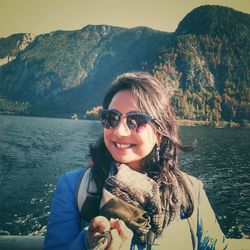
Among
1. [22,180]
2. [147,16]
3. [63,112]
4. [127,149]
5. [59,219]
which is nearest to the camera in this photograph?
[59,219]

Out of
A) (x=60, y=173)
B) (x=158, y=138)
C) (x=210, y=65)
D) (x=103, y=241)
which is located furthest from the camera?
(x=210, y=65)

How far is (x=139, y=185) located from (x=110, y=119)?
1.50ft

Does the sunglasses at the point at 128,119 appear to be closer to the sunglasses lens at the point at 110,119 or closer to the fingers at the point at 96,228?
the sunglasses lens at the point at 110,119

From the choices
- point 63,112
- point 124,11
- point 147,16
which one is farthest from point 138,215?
point 63,112

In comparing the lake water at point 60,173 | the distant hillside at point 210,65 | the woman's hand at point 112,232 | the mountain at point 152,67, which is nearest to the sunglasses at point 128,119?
the woman's hand at point 112,232

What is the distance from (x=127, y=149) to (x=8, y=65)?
173m

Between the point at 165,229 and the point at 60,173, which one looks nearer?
the point at 165,229

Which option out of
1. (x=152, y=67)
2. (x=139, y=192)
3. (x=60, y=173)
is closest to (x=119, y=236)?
(x=139, y=192)

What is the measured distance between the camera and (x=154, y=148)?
82.4 inches

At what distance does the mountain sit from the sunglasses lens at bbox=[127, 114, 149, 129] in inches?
1054

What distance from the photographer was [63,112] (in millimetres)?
128125

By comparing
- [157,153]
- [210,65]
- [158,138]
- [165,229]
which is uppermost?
[210,65]

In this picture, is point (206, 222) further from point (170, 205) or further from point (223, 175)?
point (223, 175)

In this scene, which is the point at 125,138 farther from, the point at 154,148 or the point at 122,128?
the point at 154,148
